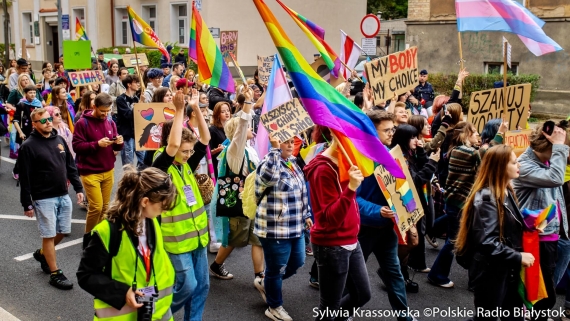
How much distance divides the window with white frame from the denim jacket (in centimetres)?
3596

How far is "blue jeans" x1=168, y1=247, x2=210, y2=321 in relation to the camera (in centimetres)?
415

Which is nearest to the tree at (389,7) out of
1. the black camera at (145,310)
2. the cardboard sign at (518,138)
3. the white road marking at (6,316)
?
the cardboard sign at (518,138)

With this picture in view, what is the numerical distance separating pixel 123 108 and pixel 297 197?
15.7 ft

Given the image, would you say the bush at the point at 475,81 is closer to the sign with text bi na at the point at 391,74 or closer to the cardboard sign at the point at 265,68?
the cardboard sign at the point at 265,68

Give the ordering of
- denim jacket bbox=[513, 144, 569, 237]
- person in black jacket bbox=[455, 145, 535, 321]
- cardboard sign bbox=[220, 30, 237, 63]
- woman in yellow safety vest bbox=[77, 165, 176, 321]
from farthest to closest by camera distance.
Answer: cardboard sign bbox=[220, 30, 237, 63], denim jacket bbox=[513, 144, 569, 237], person in black jacket bbox=[455, 145, 535, 321], woman in yellow safety vest bbox=[77, 165, 176, 321]

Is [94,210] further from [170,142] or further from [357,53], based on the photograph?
[357,53]

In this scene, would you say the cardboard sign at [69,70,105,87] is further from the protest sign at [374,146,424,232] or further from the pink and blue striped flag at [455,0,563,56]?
the protest sign at [374,146,424,232]

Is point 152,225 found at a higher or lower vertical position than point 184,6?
lower

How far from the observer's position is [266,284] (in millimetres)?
5023

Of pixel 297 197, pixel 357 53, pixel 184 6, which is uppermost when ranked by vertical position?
pixel 184 6

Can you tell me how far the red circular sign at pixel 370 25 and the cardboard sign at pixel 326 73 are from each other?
256 cm

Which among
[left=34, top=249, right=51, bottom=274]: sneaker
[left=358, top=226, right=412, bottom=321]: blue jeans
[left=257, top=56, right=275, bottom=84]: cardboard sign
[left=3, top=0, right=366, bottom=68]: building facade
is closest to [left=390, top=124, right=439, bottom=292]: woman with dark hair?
[left=358, top=226, right=412, bottom=321]: blue jeans

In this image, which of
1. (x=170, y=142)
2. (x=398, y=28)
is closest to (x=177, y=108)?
(x=170, y=142)

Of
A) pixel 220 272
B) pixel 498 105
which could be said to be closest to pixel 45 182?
pixel 220 272
